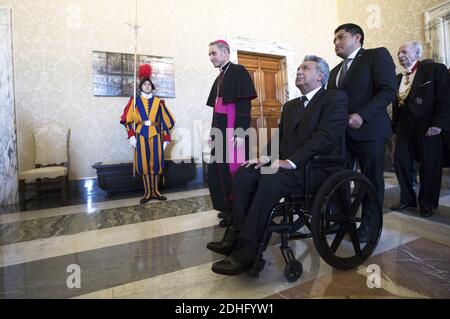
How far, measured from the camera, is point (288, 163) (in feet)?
4.78

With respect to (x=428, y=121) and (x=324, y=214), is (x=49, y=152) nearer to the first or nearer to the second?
(x=324, y=214)

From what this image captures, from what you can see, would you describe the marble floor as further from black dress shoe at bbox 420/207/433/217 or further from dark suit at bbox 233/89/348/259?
dark suit at bbox 233/89/348/259

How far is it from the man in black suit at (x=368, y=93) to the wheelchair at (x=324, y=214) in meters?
0.37

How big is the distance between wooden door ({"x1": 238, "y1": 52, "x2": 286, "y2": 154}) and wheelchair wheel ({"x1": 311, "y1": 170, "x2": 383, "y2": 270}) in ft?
13.5

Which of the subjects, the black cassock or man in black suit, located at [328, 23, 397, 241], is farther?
the black cassock

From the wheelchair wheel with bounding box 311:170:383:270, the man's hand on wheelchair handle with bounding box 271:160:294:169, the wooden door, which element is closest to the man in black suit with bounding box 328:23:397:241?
the wheelchair wheel with bounding box 311:170:383:270

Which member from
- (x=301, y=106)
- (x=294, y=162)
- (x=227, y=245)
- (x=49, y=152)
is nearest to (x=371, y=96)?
(x=301, y=106)

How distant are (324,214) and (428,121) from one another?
194 cm

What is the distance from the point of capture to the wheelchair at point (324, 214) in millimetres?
1325

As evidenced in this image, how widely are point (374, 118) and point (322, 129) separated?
60 cm

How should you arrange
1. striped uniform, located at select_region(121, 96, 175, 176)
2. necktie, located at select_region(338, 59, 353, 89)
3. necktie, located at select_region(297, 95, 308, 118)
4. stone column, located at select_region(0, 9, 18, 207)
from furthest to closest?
stone column, located at select_region(0, 9, 18, 207), striped uniform, located at select_region(121, 96, 175, 176), necktie, located at select_region(338, 59, 353, 89), necktie, located at select_region(297, 95, 308, 118)

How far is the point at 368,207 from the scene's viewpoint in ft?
5.30

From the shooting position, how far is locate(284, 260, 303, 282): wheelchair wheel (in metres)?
1.36

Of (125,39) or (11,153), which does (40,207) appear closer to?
(11,153)
